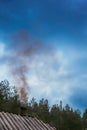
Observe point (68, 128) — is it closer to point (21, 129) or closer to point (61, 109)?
point (61, 109)

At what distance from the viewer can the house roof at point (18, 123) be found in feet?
63.0

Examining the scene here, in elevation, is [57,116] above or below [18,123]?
above

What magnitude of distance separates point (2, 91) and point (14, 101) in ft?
11.5

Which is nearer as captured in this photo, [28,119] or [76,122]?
[28,119]

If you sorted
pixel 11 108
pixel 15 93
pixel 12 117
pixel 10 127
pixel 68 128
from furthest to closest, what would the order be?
pixel 68 128 < pixel 15 93 < pixel 11 108 < pixel 12 117 < pixel 10 127

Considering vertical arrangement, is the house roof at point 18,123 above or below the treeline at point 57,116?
below

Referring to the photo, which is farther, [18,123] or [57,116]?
[57,116]

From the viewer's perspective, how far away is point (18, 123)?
20188 mm

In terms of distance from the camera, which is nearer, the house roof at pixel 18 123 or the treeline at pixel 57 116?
the house roof at pixel 18 123

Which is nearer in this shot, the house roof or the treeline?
the house roof

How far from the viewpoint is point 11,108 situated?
8044 cm

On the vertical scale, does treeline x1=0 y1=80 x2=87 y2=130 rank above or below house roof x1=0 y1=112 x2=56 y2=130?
above

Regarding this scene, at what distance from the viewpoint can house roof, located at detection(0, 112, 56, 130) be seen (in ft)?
63.0

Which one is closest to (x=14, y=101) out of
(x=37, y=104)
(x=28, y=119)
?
(x=37, y=104)
